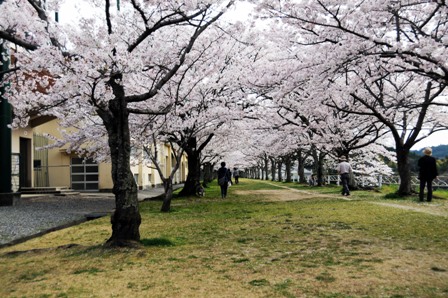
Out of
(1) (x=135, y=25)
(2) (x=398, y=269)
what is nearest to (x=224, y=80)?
(1) (x=135, y=25)

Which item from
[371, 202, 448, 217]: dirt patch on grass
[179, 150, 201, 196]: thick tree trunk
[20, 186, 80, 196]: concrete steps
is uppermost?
[179, 150, 201, 196]: thick tree trunk

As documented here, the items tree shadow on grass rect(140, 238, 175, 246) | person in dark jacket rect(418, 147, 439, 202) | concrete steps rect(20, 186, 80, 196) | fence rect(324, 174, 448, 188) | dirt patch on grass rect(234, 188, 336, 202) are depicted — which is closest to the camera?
tree shadow on grass rect(140, 238, 175, 246)

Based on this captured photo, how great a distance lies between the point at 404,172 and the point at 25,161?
21.5 metres

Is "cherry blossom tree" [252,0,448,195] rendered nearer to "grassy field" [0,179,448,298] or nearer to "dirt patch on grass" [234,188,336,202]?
"grassy field" [0,179,448,298]

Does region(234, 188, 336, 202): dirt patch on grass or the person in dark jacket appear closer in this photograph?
the person in dark jacket

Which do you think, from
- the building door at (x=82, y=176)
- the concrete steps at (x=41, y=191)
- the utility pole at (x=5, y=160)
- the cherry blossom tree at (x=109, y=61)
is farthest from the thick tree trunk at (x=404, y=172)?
the building door at (x=82, y=176)

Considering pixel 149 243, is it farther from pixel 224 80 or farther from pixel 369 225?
pixel 224 80

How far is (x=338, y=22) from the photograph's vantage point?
9617mm

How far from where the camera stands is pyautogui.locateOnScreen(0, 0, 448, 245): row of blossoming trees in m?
7.83

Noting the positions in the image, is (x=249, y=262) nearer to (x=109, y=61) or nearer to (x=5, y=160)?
(x=109, y=61)

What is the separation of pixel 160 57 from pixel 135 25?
4.38 ft

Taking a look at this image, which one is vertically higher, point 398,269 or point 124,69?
point 124,69

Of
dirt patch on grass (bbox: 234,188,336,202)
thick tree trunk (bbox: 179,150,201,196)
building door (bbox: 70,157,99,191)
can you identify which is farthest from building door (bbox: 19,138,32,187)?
dirt patch on grass (bbox: 234,188,336,202)

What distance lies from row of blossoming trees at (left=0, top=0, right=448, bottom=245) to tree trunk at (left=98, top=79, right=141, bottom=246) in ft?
0.06
